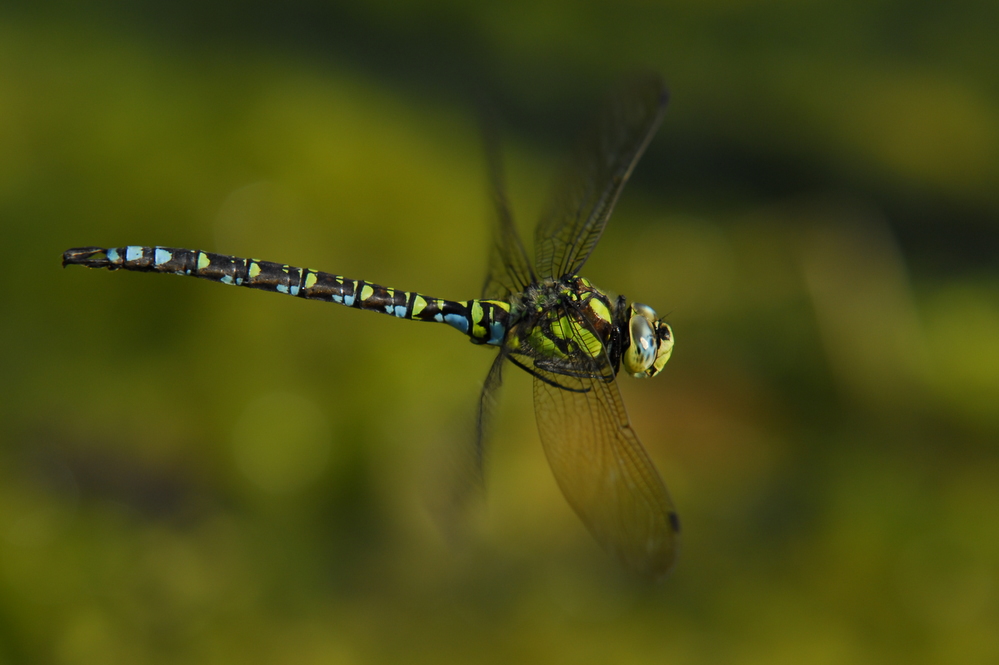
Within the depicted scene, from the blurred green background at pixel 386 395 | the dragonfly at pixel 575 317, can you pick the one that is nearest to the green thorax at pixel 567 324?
A: the dragonfly at pixel 575 317

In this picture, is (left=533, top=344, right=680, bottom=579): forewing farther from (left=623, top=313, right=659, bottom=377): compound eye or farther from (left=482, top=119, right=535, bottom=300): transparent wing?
(left=482, top=119, right=535, bottom=300): transparent wing

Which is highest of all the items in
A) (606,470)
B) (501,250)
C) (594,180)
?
(594,180)

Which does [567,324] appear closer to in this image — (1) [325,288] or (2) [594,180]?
(2) [594,180]

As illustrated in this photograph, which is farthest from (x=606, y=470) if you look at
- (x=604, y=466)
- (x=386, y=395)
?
(x=386, y=395)

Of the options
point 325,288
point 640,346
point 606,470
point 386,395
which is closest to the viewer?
point 606,470

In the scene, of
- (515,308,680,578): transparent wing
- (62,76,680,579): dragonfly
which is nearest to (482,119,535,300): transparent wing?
(62,76,680,579): dragonfly

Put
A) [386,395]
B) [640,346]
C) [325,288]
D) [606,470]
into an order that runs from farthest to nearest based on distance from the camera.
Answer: [386,395] → [325,288] → [640,346] → [606,470]

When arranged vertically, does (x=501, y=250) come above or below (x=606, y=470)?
above
